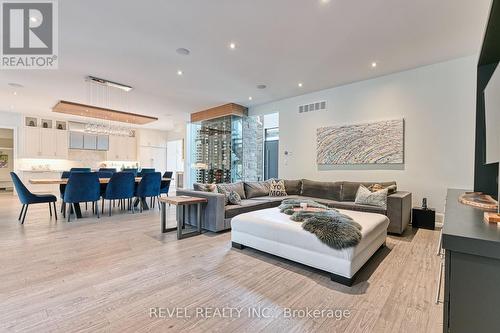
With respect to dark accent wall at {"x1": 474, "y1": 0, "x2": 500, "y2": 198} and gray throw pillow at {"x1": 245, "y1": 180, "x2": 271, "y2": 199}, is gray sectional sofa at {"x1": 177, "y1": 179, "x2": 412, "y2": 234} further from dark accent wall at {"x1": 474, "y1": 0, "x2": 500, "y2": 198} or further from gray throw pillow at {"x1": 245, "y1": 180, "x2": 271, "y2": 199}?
dark accent wall at {"x1": 474, "y1": 0, "x2": 500, "y2": 198}

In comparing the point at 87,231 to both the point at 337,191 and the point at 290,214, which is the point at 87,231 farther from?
the point at 337,191

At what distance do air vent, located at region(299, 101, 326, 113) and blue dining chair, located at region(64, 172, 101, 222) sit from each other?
4.96 metres

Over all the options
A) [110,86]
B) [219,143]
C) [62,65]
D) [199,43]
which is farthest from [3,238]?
[219,143]

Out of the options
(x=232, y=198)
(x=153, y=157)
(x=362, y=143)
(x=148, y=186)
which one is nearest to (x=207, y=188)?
(x=232, y=198)

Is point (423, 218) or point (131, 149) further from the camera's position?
point (131, 149)

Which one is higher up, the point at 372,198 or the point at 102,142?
the point at 102,142

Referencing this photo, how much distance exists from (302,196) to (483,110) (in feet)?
11.4

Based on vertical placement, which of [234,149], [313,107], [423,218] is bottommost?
[423,218]

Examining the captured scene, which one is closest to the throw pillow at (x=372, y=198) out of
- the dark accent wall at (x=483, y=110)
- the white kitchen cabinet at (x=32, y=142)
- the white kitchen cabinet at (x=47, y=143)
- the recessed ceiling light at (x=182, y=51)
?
the dark accent wall at (x=483, y=110)

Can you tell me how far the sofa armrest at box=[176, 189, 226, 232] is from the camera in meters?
3.72

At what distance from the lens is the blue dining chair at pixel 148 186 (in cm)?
547

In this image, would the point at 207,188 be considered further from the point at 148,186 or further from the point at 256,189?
the point at 148,186

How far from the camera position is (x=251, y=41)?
3.42 m

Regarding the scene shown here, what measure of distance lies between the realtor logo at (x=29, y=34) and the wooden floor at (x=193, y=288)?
2881mm
